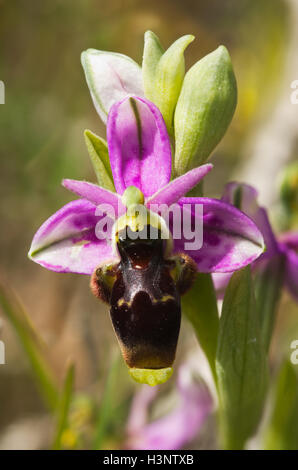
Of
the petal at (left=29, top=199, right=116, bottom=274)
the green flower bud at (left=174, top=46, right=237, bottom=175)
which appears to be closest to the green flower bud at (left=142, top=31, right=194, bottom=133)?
the green flower bud at (left=174, top=46, right=237, bottom=175)

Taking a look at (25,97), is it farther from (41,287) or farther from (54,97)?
(41,287)

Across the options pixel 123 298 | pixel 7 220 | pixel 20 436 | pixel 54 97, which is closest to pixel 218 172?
pixel 54 97

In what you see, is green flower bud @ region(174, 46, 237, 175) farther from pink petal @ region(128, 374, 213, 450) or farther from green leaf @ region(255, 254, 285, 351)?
pink petal @ region(128, 374, 213, 450)

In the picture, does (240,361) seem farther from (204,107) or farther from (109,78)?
(109,78)

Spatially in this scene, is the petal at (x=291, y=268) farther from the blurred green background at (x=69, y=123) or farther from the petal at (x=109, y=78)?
the blurred green background at (x=69, y=123)

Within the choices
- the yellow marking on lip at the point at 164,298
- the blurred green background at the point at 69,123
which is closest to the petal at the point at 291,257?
the yellow marking on lip at the point at 164,298

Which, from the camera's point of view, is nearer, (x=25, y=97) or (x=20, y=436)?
(x=20, y=436)
